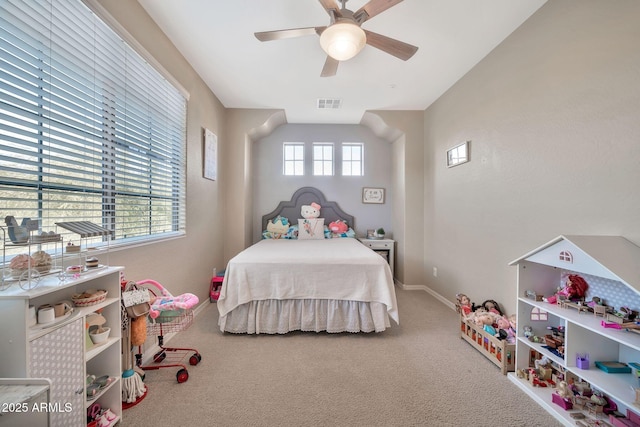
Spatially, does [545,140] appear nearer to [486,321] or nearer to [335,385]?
[486,321]

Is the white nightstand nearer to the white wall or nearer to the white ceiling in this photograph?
the white wall

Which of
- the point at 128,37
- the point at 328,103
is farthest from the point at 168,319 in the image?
the point at 328,103

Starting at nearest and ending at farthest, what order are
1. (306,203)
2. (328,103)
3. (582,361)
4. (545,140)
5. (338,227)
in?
(582,361) < (545,140) < (328,103) < (338,227) < (306,203)

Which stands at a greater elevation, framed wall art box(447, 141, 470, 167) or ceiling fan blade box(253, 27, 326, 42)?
ceiling fan blade box(253, 27, 326, 42)

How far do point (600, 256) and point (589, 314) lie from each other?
45cm

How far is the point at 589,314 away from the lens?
55.4 inches

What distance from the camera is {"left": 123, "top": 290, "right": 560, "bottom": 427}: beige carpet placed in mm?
1396

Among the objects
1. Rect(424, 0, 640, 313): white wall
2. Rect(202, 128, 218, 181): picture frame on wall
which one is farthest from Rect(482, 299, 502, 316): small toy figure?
Rect(202, 128, 218, 181): picture frame on wall

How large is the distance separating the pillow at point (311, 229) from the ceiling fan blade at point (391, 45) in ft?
8.53

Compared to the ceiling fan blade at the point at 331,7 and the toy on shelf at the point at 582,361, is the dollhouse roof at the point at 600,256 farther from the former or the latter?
the ceiling fan blade at the point at 331,7

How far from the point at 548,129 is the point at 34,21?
305cm

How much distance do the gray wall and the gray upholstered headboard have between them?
95mm

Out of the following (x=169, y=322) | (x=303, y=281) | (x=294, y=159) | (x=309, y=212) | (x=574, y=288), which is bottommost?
(x=169, y=322)

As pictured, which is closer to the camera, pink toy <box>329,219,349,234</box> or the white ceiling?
the white ceiling
